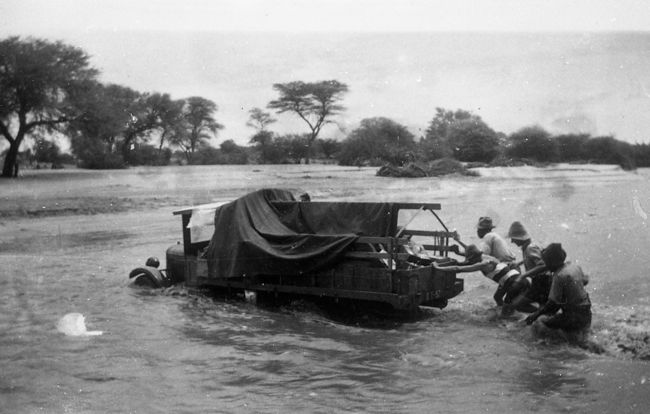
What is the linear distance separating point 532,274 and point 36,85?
30182mm

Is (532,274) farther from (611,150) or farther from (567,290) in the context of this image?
(611,150)

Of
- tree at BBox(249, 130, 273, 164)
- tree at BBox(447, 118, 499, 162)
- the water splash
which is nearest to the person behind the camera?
the water splash

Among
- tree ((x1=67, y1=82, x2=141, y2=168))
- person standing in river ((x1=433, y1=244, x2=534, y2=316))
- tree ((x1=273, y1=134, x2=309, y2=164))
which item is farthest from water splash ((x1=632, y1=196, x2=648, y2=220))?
tree ((x1=67, y1=82, x2=141, y2=168))

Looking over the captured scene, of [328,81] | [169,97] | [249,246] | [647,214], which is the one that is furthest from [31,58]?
[647,214]

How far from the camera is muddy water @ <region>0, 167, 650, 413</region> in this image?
22.0 ft

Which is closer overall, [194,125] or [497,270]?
[497,270]

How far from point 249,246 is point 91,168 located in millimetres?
37314

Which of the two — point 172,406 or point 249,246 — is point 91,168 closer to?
point 249,246

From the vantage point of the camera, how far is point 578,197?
32.2m

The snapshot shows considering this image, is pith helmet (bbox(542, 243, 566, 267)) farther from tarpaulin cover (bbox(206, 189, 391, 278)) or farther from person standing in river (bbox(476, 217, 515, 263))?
tarpaulin cover (bbox(206, 189, 391, 278))

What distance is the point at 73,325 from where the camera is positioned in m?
10.2

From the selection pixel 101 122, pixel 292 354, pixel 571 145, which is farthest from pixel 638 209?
pixel 101 122

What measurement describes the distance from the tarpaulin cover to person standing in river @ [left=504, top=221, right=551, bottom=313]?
1.93 meters

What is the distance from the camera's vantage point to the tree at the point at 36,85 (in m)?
31.8
